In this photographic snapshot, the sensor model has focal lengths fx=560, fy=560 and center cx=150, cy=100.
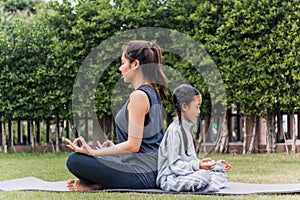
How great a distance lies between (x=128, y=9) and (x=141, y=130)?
19.0 ft

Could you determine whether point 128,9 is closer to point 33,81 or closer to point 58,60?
point 58,60

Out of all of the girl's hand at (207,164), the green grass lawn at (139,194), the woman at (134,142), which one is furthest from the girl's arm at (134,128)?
the girl's hand at (207,164)

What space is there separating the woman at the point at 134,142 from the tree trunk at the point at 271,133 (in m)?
5.71

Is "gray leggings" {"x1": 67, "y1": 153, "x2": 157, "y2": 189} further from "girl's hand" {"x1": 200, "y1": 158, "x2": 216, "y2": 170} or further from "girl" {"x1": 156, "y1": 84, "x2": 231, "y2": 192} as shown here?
"girl's hand" {"x1": 200, "y1": 158, "x2": 216, "y2": 170}

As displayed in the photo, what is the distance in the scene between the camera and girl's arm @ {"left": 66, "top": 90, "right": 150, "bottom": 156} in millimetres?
4219

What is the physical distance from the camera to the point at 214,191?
4.48 metres

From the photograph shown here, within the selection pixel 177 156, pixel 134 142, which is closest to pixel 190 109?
pixel 177 156

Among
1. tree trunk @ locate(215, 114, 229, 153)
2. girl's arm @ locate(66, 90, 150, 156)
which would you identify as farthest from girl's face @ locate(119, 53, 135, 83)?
tree trunk @ locate(215, 114, 229, 153)

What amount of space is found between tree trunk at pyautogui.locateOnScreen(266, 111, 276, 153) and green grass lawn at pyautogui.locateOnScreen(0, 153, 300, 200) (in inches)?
26.2

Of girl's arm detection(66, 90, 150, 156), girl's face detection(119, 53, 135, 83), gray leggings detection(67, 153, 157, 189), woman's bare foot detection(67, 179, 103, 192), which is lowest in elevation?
woman's bare foot detection(67, 179, 103, 192)

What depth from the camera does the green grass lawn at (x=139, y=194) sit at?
4.21 metres

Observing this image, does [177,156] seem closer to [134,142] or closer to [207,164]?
[207,164]

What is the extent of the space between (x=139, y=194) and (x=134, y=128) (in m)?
0.50

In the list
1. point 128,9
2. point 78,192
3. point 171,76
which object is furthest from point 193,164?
point 128,9
